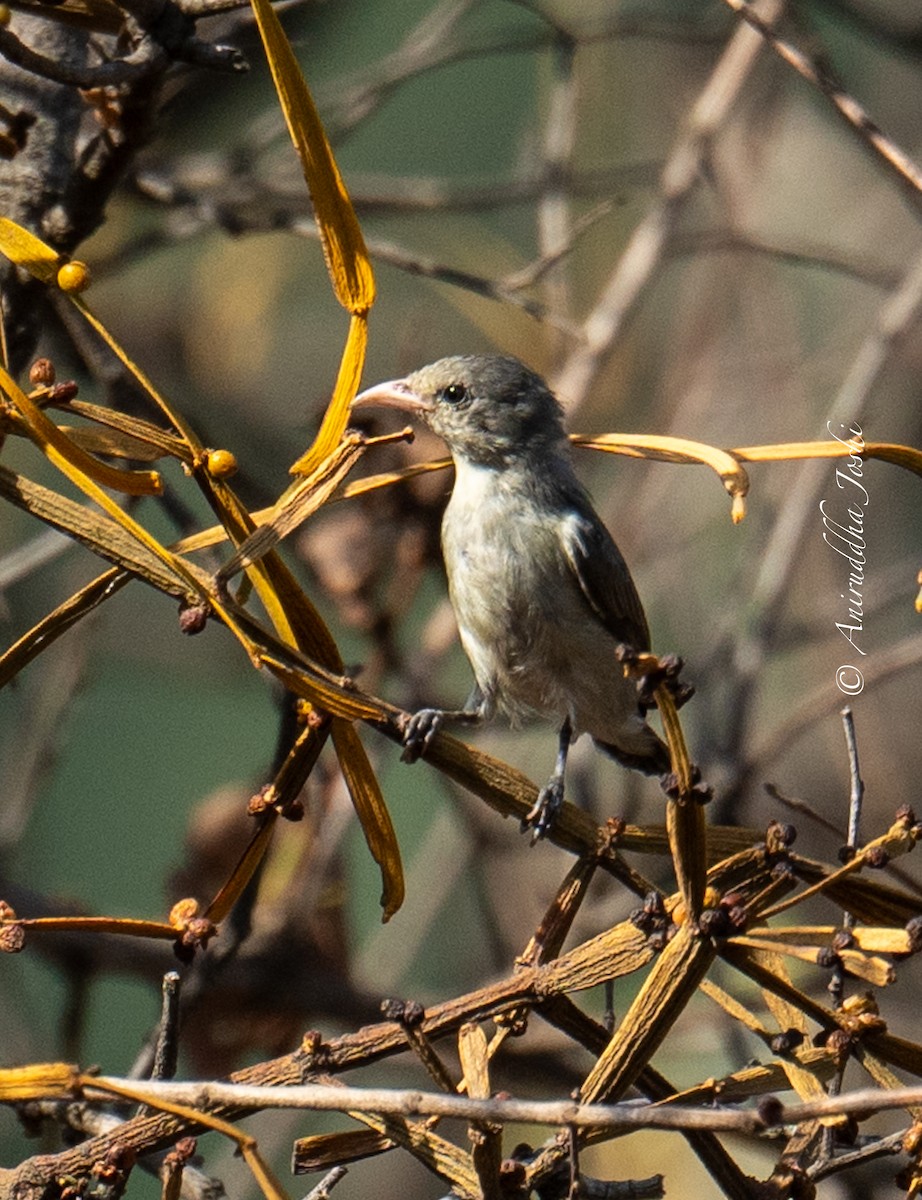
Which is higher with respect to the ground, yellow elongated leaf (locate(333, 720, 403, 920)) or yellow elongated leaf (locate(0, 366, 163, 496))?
yellow elongated leaf (locate(0, 366, 163, 496))

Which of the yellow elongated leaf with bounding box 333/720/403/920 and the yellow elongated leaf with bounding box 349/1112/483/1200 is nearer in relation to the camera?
the yellow elongated leaf with bounding box 349/1112/483/1200

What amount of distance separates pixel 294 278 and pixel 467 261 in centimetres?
84

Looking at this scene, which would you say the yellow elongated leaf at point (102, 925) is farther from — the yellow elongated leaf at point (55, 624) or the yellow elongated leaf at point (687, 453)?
the yellow elongated leaf at point (687, 453)

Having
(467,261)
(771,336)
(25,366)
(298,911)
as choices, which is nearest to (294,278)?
(467,261)

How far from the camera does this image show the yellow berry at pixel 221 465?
114 cm

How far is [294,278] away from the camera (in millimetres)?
5402

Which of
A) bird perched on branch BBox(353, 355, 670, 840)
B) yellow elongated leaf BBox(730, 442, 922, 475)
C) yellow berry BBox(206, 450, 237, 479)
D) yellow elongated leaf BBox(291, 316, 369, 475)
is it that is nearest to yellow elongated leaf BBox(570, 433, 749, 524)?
yellow elongated leaf BBox(730, 442, 922, 475)

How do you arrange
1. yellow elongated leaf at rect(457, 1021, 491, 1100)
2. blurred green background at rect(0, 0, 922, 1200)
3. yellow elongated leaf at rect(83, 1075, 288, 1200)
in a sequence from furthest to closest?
blurred green background at rect(0, 0, 922, 1200) < yellow elongated leaf at rect(457, 1021, 491, 1100) < yellow elongated leaf at rect(83, 1075, 288, 1200)

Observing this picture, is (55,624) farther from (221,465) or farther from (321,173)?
(321,173)

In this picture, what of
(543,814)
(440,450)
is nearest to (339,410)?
(543,814)

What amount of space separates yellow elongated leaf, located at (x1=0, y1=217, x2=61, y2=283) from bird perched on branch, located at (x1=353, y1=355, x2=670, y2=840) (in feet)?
4.13

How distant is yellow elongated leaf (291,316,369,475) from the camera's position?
46.5 inches

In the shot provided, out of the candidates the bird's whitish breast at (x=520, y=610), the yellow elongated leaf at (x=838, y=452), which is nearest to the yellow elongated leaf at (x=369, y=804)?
the yellow elongated leaf at (x=838, y=452)

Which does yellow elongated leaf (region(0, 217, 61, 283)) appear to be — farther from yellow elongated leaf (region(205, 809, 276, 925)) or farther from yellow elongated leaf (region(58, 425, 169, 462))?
yellow elongated leaf (region(205, 809, 276, 925))
